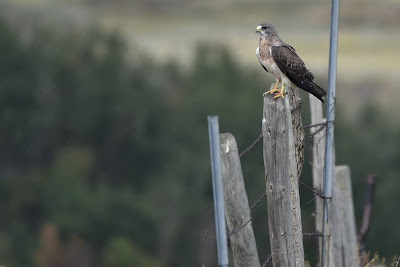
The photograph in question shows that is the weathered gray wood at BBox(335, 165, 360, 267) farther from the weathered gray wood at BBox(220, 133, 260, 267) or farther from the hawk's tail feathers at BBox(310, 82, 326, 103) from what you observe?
the weathered gray wood at BBox(220, 133, 260, 267)

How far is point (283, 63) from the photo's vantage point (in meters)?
9.99

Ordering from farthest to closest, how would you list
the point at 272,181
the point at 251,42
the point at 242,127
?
the point at 251,42 < the point at 242,127 < the point at 272,181

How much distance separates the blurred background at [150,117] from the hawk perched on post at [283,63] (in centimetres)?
3816

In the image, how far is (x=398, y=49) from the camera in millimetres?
83750

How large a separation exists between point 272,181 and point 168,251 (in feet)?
180

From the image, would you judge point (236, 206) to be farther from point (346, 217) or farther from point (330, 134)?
point (346, 217)

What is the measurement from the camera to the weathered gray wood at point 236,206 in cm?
877

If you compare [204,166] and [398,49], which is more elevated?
[398,49]

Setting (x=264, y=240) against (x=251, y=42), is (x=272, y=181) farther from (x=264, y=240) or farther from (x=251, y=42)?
(x=251, y=42)

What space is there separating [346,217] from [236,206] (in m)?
3.19

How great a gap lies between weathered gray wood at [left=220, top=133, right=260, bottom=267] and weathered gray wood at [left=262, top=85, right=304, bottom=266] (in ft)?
1.45

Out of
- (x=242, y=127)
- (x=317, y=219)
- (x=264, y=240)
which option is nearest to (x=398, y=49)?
(x=242, y=127)

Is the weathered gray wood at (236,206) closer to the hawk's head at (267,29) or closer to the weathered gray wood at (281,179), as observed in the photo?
the weathered gray wood at (281,179)

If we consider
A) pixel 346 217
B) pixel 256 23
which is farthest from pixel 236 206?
pixel 256 23
